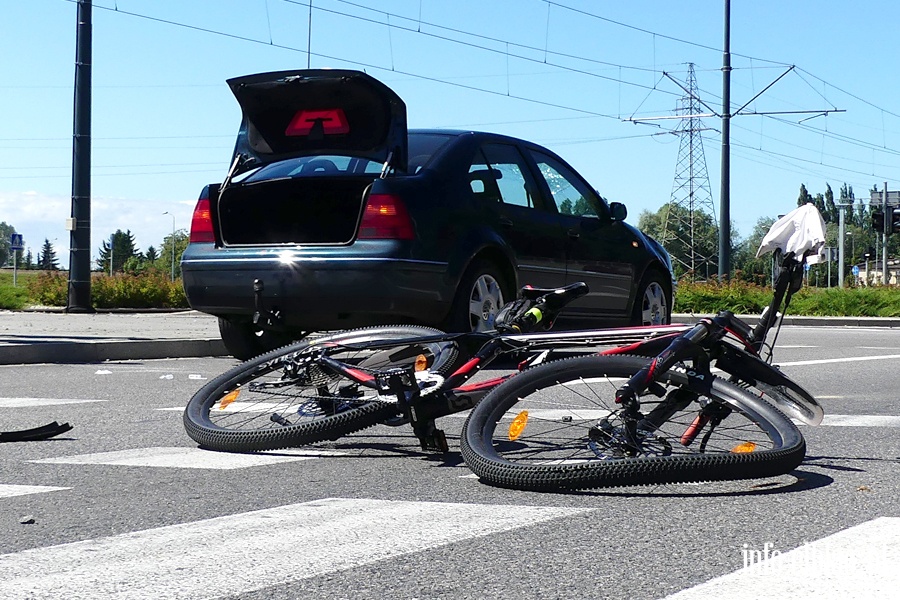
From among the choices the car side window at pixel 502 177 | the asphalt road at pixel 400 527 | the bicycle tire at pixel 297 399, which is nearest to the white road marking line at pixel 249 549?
the asphalt road at pixel 400 527

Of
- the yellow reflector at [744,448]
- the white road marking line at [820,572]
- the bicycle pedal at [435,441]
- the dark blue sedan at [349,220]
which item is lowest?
the white road marking line at [820,572]

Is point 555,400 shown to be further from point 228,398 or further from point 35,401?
point 35,401

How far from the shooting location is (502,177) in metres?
9.74

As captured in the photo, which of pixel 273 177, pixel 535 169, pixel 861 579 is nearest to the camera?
pixel 861 579

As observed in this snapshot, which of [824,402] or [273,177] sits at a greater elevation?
[273,177]

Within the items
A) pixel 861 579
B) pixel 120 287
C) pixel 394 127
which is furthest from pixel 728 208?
pixel 861 579

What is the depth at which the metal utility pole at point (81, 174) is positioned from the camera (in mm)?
23031

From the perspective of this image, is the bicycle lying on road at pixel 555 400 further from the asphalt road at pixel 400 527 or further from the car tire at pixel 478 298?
the car tire at pixel 478 298

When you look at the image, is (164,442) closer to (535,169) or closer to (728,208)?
(535,169)

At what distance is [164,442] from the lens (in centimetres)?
578

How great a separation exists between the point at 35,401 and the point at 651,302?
5538 millimetres

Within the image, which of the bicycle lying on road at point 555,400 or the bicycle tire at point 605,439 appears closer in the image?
the bicycle tire at point 605,439

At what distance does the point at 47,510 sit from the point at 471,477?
1.43 metres

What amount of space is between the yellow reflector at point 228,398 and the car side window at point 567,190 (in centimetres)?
518
